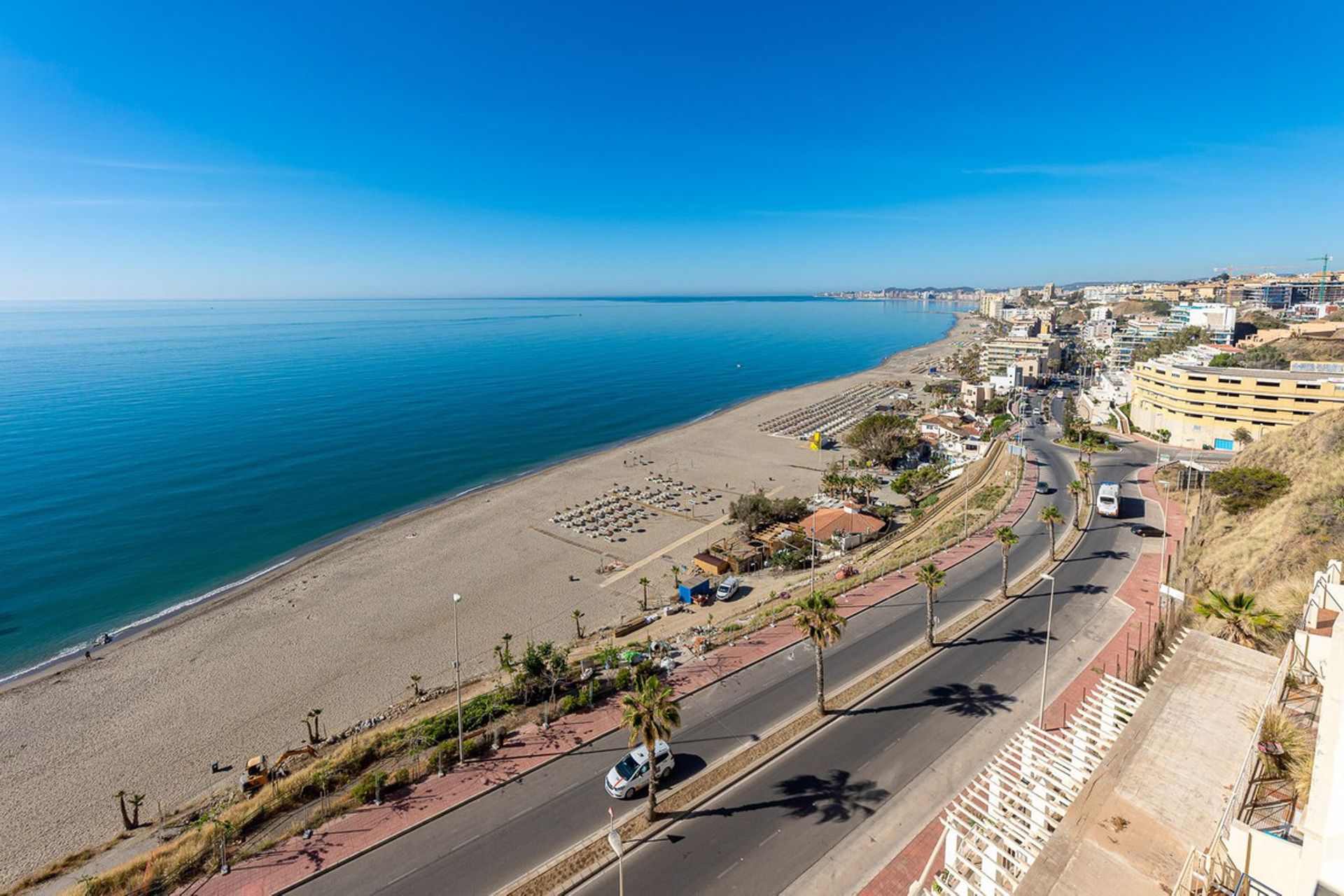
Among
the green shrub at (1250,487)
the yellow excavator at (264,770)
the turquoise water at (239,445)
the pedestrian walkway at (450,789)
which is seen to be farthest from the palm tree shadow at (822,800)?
the turquoise water at (239,445)

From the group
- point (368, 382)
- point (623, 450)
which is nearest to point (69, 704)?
point (623, 450)

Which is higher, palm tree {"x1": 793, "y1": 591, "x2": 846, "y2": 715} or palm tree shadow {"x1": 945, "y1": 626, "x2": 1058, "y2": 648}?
palm tree {"x1": 793, "y1": 591, "x2": 846, "y2": 715}

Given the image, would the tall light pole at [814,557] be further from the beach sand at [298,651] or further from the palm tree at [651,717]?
the palm tree at [651,717]

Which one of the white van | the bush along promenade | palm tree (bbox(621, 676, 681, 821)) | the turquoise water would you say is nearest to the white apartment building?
the turquoise water

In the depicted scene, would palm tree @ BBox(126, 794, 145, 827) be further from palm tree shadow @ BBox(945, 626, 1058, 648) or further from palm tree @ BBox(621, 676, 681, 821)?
palm tree shadow @ BBox(945, 626, 1058, 648)

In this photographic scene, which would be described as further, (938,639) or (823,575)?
(823,575)

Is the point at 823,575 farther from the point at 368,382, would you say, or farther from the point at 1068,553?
the point at 368,382
